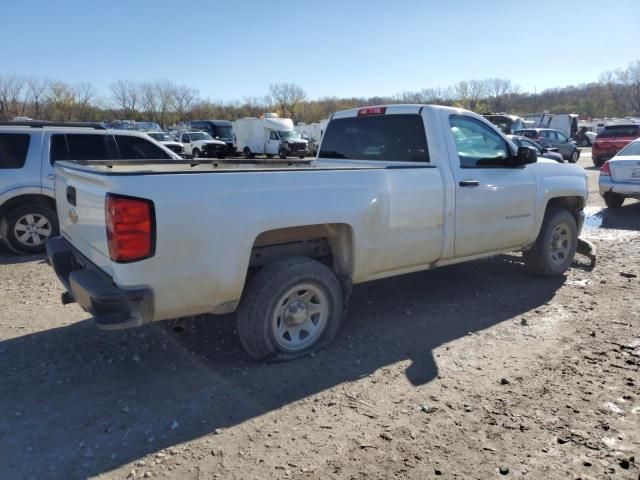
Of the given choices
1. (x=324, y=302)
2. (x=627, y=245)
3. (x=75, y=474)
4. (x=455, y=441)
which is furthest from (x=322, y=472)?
(x=627, y=245)

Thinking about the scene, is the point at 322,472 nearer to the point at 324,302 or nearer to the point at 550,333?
the point at 324,302

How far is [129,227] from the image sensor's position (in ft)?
10.0

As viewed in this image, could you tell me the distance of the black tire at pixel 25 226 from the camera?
288 inches

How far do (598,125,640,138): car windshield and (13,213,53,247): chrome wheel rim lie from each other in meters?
23.6

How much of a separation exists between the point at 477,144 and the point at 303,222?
2.43m

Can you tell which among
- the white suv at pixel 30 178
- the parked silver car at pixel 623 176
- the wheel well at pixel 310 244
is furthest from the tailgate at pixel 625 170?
the white suv at pixel 30 178

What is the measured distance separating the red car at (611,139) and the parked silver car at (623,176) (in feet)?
41.9

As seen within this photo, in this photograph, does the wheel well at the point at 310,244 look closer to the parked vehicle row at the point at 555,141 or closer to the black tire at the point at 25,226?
the black tire at the point at 25,226

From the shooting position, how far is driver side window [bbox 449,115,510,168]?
498 cm

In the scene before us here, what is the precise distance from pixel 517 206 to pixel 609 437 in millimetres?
2799

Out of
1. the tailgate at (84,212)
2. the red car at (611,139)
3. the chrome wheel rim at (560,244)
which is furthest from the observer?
the red car at (611,139)

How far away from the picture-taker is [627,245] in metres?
7.99

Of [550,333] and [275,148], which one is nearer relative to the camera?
[550,333]

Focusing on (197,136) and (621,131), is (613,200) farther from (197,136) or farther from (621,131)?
(197,136)
